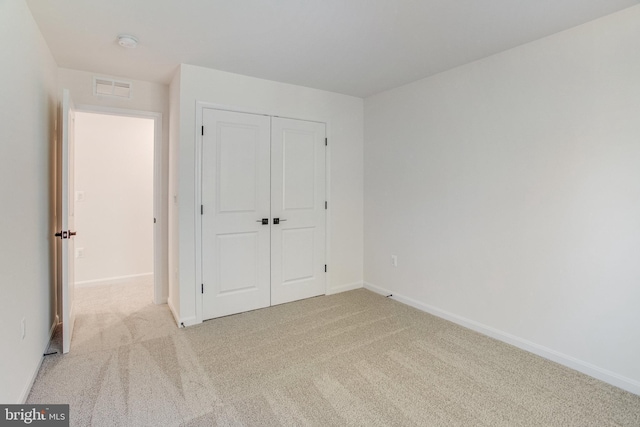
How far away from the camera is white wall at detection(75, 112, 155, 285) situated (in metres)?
4.09

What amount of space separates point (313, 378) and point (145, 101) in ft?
9.94

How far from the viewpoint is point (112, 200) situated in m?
4.26

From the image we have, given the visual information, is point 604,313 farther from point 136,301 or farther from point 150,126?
point 150,126

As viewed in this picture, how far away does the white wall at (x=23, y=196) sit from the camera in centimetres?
164

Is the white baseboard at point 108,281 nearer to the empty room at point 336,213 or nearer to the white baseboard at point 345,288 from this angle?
the empty room at point 336,213

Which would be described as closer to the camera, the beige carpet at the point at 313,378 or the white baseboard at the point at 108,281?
the beige carpet at the point at 313,378

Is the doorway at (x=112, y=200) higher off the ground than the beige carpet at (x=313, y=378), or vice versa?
the doorway at (x=112, y=200)

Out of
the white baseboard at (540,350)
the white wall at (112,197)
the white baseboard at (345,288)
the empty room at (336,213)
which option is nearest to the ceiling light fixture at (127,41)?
the empty room at (336,213)

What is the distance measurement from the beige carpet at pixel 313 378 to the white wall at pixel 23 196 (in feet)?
1.02

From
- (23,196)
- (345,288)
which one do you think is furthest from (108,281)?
(345,288)

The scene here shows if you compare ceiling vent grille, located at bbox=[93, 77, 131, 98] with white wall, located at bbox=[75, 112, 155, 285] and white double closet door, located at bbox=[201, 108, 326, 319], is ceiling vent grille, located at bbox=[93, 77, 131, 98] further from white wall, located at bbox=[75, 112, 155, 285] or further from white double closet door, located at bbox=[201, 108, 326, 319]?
white double closet door, located at bbox=[201, 108, 326, 319]

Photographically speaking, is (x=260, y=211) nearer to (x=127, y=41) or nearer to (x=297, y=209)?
(x=297, y=209)

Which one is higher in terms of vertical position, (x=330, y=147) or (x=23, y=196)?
(x=330, y=147)

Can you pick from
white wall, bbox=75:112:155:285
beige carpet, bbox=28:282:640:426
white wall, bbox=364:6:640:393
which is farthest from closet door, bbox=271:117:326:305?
white wall, bbox=75:112:155:285
